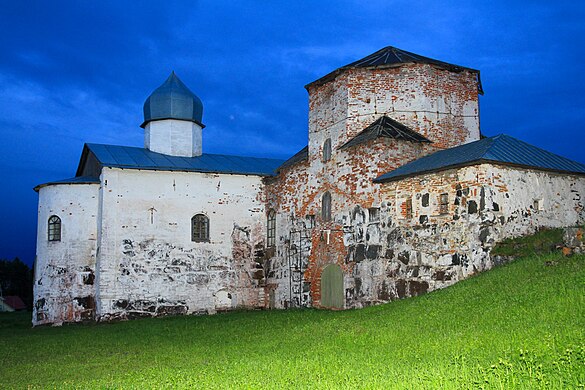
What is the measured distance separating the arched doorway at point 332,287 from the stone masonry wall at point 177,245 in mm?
4312

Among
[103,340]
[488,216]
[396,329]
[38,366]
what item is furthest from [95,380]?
[488,216]

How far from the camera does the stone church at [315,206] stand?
17250 millimetres

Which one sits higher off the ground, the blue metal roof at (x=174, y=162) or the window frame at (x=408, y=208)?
the blue metal roof at (x=174, y=162)

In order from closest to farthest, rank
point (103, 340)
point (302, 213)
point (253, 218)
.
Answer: point (103, 340) < point (302, 213) < point (253, 218)

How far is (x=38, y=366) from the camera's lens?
12055 mm

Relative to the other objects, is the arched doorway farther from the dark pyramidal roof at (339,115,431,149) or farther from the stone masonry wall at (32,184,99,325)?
the stone masonry wall at (32,184,99,325)

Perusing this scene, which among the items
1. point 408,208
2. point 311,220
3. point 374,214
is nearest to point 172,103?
point 311,220

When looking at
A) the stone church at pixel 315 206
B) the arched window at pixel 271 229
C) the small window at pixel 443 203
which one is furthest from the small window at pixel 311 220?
the small window at pixel 443 203

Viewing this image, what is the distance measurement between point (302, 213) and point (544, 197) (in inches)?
343

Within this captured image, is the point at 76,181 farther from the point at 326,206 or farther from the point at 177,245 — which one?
the point at 326,206

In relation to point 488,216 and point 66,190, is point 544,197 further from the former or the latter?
point 66,190

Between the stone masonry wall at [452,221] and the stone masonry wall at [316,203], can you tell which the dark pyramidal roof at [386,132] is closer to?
the stone masonry wall at [316,203]

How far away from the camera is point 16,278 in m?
57.6

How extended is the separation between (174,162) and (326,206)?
22.8 ft
